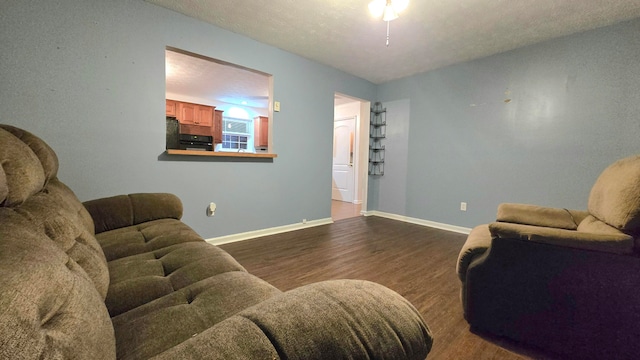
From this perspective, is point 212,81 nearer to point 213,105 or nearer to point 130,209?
point 213,105

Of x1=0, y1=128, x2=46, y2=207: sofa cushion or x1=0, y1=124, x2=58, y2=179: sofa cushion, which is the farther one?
x1=0, y1=124, x2=58, y2=179: sofa cushion

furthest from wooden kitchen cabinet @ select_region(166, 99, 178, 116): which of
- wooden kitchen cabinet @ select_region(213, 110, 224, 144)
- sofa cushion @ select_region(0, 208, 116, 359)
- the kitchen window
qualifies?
sofa cushion @ select_region(0, 208, 116, 359)

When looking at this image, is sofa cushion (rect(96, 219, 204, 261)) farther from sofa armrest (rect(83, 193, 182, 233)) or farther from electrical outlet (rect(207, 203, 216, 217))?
electrical outlet (rect(207, 203, 216, 217))

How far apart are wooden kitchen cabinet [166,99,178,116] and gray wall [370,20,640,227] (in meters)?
4.80

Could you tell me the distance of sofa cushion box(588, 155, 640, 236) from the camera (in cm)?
108

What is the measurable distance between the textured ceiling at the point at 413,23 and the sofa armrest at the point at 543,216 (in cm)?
177

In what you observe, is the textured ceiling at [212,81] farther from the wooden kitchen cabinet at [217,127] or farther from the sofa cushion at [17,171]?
the sofa cushion at [17,171]

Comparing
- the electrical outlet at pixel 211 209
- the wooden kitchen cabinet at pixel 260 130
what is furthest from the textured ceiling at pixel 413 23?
the wooden kitchen cabinet at pixel 260 130

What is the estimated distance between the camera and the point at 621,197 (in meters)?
1.17

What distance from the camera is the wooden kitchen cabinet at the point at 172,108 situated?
569 cm

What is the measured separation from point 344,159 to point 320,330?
5.82 meters

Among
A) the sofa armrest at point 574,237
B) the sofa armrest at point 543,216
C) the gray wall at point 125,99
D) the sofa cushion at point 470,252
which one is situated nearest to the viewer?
the sofa armrest at point 574,237

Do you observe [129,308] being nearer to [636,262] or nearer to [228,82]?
[636,262]

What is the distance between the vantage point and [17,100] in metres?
1.83
